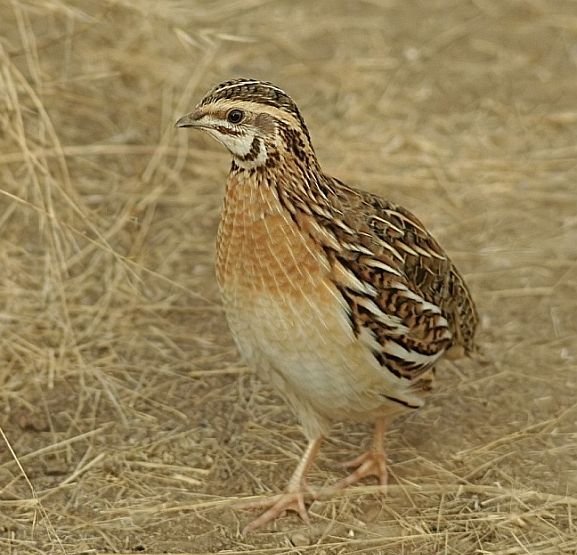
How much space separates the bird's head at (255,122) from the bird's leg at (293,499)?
1.19 m

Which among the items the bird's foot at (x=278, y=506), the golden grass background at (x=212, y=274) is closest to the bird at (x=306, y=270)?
the bird's foot at (x=278, y=506)

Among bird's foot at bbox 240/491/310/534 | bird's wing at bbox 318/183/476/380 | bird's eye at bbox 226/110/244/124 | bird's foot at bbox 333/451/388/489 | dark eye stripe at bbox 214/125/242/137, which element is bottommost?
bird's foot at bbox 240/491/310/534

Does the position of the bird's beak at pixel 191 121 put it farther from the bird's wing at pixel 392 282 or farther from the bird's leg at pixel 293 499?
the bird's leg at pixel 293 499

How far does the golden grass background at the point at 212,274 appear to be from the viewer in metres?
4.82

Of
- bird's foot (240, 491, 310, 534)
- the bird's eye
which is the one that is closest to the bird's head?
the bird's eye

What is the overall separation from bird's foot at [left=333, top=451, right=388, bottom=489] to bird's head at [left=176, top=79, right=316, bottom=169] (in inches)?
53.9

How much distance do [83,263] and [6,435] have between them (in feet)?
4.61

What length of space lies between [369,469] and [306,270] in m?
1.12

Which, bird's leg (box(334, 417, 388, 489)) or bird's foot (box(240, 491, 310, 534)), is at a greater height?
bird's leg (box(334, 417, 388, 489))

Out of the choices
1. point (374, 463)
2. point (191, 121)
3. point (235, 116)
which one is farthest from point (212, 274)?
point (235, 116)

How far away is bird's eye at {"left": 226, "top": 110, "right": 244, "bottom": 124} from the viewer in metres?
4.33

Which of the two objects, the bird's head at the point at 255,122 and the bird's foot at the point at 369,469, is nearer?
the bird's head at the point at 255,122

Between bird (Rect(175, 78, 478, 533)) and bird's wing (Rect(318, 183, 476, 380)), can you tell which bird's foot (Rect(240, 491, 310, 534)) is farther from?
bird's wing (Rect(318, 183, 476, 380))

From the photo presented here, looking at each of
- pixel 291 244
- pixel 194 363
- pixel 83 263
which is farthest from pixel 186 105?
pixel 291 244
